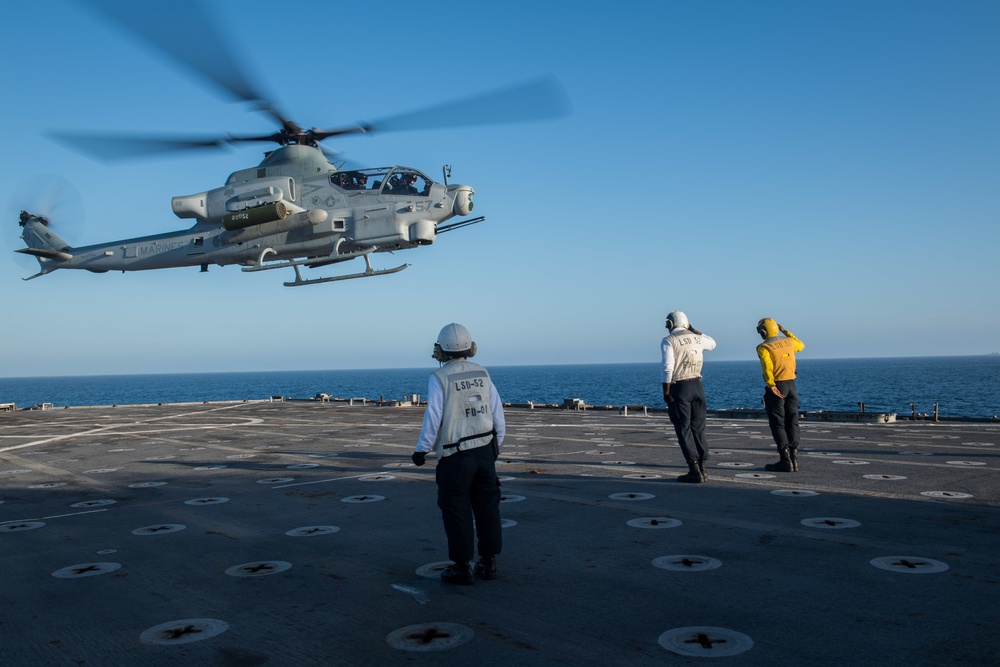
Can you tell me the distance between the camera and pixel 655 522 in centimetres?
710

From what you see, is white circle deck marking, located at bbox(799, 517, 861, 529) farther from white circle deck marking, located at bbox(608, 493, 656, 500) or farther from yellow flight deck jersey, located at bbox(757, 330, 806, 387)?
yellow flight deck jersey, located at bbox(757, 330, 806, 387)

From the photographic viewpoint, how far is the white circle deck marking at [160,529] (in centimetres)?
746

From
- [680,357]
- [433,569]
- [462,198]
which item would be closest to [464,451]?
[433,569]

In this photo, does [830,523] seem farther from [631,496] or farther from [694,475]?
[694,475]

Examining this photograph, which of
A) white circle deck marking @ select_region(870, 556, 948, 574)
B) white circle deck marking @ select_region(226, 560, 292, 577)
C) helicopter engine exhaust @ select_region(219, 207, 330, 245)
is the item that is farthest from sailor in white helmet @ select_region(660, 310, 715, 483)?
helicopter engine exhaust @ select_region(219, 207, 330, 245)

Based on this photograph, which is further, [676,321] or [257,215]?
[257,215]

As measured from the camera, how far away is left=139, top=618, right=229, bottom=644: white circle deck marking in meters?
4.29

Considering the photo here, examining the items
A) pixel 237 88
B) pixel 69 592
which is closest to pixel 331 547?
pixel 69 592

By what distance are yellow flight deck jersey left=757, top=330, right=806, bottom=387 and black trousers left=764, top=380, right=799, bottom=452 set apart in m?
0.12

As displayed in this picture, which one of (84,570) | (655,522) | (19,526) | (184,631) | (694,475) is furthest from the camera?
(694,475)

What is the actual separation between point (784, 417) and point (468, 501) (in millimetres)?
6420

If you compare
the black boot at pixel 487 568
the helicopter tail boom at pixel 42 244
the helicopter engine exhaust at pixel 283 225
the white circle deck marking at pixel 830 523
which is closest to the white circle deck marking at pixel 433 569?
the black boot at pixel 487 568

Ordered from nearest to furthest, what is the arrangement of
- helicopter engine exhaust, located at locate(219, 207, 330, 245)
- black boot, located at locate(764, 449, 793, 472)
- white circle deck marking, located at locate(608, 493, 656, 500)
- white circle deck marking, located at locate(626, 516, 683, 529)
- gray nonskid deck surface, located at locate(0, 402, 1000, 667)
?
1. gray nonskid deck surface, located at locate(0, 402, 1000, 667)
2. white circle deck marking, located at locate(626, 516, 683, 529)
3. white circle deck marking, located at locate(608, 493, 656, 500)
4. black boot, located at locate(764, 449, 793, 472)
5. helicopter engine exhaust, located at locate(219, 207, 330, 245)

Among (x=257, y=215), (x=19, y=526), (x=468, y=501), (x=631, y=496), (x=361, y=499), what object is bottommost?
(x=19, y=526)
